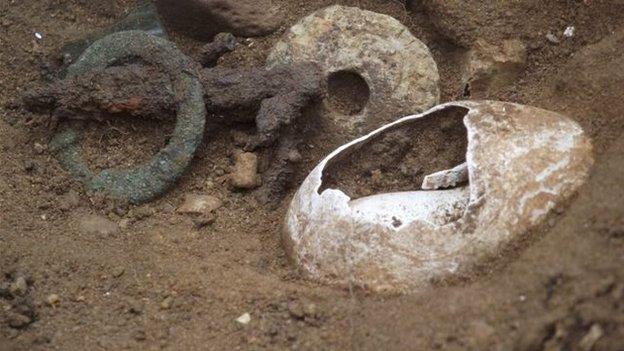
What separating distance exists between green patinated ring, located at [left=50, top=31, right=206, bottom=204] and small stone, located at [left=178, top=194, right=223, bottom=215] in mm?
111

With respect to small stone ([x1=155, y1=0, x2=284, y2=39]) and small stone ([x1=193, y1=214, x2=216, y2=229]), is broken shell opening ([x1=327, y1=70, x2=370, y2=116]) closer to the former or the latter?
small stone ([x1=155, y1=0, x2=284, y2=39])

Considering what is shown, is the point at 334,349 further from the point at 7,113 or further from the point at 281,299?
the point at 7,113

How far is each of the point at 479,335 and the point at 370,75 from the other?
4.98 feet

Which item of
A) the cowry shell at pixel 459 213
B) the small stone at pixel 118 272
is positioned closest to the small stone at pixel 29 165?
the small stone at pixel 118 272

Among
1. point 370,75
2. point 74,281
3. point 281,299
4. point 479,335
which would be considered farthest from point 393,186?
point 74,281

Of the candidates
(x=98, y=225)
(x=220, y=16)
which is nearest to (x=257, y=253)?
(x=98, y=225)

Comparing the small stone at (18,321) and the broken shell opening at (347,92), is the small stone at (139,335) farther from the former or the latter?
the broken shell opening at (347,92)

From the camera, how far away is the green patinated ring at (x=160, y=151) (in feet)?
10.4

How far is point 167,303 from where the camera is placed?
2.64 metres

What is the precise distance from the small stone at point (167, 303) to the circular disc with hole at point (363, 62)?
1.14 meters

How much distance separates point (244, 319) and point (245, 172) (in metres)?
0.88

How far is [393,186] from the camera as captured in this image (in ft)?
10.1

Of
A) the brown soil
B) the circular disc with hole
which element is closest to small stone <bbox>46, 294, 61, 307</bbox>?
the brown soil

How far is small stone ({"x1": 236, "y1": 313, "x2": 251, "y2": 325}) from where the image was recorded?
2.52 meters
